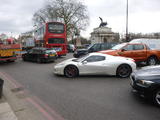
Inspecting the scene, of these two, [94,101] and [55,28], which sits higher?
[55,28]

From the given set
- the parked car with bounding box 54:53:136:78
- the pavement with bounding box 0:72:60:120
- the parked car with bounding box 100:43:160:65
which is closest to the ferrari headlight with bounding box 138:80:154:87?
the pavement with bounding box 0:72:60:120

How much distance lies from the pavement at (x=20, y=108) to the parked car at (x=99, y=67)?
2677 millimetres

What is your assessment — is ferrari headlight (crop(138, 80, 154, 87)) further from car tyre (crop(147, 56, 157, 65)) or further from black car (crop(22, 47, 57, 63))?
black car (crop(22, 47, 57, 63))

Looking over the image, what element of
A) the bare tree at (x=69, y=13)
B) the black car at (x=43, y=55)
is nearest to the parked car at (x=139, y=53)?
the black car at (x=43, y=55)

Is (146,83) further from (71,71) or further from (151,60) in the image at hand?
(151,60)

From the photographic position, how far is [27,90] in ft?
18.1

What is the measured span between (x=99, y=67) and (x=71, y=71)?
148 cm

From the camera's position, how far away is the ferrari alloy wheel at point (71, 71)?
720 centimetres

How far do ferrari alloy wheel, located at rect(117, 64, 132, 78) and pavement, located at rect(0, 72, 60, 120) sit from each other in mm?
4448

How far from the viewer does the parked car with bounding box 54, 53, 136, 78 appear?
276 inches

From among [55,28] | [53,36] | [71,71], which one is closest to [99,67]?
[71,71]

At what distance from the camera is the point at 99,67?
23.0ft

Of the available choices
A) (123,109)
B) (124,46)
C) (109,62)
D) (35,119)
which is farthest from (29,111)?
(124,46)

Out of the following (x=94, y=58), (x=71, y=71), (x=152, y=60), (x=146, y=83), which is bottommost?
(x=71, y=71)
